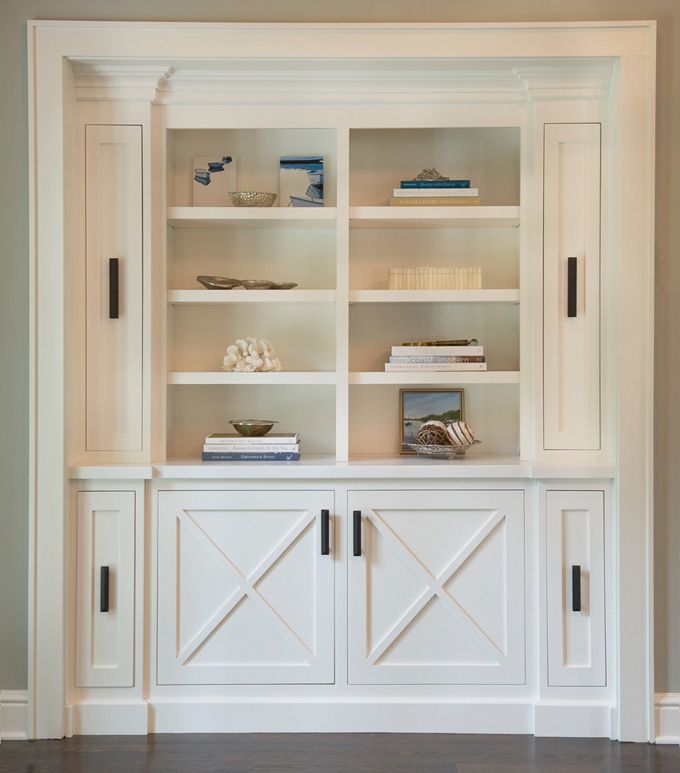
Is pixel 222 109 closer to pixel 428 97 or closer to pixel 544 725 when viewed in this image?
pixel 428 97

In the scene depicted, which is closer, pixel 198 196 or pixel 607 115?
pixel 607 115

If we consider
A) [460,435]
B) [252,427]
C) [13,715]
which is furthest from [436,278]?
[13,715]

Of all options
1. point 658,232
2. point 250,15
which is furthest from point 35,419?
point 658,232

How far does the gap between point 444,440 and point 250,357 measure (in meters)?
0.78

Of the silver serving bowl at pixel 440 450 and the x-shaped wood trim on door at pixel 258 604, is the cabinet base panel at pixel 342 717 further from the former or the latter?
the silver serving bowl at pixel 440 450

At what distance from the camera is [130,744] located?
267cm

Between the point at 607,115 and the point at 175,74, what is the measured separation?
5.01 ft

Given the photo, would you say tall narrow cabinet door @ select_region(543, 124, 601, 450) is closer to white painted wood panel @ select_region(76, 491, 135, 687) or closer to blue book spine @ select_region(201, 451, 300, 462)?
blue book spine @ select_region(201, 451, 300, 462)

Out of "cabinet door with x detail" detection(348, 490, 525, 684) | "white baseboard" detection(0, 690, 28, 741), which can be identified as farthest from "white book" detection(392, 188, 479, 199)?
"white baseboard" detection(0, 690, 28, 741)

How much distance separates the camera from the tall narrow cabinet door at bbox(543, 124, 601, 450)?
2775mm

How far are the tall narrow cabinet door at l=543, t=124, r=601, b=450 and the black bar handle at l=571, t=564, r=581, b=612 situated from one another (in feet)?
1.39

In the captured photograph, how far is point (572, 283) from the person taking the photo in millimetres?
2770

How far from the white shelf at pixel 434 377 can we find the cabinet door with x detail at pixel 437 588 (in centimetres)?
40

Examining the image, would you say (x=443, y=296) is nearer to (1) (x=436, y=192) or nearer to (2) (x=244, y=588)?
(1) (x=436, y=192)
